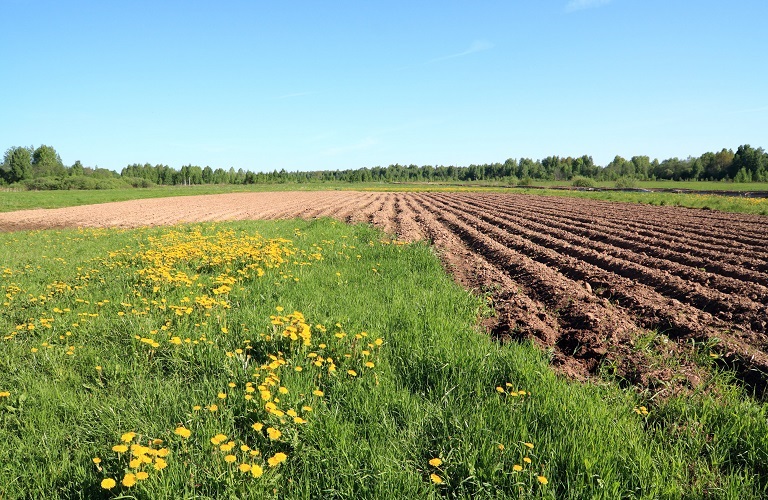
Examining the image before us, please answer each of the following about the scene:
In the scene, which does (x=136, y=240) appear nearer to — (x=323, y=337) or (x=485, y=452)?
(x=323, y=337)

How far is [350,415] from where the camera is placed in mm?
3301

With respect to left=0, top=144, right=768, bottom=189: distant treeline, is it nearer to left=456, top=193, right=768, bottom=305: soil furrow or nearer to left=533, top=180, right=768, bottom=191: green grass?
left=533, top=180, right=768, bottom=191: green grass

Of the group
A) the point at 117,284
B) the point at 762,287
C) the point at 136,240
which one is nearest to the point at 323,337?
the point at 117,284

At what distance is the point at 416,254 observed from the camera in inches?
385

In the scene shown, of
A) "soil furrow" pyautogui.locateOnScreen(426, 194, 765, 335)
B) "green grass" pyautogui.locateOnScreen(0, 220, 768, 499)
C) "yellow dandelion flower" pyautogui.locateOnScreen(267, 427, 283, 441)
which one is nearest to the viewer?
"green grass" pyautogui.locateOnScreen(0, 220, 768, 499)

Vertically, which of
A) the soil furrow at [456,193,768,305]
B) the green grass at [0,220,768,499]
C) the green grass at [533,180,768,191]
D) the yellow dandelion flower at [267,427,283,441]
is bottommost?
the green grass at [0,220,768,499]

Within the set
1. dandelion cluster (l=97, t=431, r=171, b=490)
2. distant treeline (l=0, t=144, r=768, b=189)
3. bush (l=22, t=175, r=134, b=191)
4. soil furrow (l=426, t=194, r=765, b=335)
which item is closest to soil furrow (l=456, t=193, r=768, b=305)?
soil furrow (l=426, t=194, r=765, b=335)

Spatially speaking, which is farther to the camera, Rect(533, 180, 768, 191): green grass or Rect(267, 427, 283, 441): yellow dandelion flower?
Rect(533, 180, 768, 191): green grass

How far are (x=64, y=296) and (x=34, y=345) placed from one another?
2.18 meters

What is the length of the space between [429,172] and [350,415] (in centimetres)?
17468

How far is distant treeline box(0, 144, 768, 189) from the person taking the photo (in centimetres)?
9300

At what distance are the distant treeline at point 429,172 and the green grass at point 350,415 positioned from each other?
10028cm

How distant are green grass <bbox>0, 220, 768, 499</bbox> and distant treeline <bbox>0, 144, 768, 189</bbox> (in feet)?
329

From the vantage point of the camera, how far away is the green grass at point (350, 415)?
260cm
